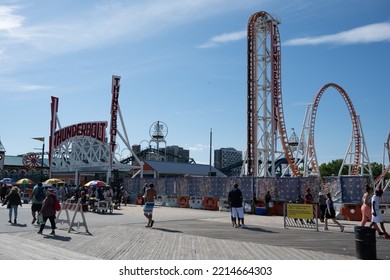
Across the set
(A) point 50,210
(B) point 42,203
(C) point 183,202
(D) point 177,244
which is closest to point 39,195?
(B) point 42,203

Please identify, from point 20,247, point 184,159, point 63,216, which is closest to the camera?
point 20,247

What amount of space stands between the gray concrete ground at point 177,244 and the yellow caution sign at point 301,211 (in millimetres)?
618

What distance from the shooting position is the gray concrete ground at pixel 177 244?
32.2ft

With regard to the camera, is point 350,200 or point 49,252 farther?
point 350,200

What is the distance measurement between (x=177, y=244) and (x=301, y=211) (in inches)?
265

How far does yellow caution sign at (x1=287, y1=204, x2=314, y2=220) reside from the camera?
1603 centimetres

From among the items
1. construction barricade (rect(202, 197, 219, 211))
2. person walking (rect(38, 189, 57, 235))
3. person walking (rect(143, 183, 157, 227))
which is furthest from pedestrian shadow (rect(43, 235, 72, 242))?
construction barricade (rect(202, 197, 219, 211))

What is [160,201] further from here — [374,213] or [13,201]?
[374,213]

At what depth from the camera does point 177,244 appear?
38.5 feet

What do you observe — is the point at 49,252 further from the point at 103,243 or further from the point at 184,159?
the point at 184,159

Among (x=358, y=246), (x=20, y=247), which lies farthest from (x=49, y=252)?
(x=358, y=246)

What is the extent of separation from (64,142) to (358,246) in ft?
165
